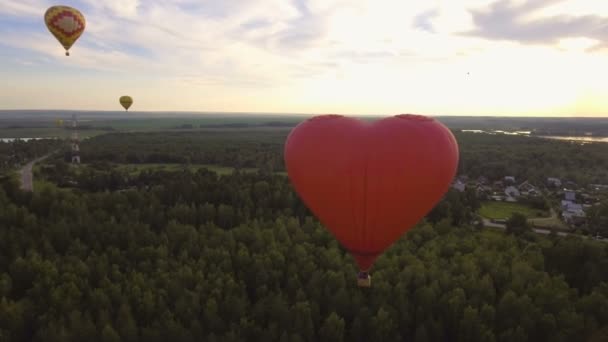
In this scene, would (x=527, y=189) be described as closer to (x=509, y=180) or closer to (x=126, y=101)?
(x=509, y=180)

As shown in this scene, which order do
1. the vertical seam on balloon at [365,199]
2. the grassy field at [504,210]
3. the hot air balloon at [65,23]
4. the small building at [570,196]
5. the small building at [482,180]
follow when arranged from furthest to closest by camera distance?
1. the small building at [482,180]
2. the small building at [570,196]
3. the grassy field at [504,210]
4. the hot air balloon at [65,23]
5. the vertical seam on balloon at [365,199]

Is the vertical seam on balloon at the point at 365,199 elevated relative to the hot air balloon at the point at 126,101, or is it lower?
lower

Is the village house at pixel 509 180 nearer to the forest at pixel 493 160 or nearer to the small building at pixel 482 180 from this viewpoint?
the forest at pixel 493 160

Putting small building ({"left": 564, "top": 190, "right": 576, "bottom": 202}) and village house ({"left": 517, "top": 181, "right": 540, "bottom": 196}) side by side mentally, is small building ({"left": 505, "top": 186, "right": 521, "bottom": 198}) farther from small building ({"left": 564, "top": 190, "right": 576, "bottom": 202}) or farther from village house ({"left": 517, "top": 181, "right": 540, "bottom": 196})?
small building ({"left": 564, "top": 190, "right": 576, "bottom": 202})

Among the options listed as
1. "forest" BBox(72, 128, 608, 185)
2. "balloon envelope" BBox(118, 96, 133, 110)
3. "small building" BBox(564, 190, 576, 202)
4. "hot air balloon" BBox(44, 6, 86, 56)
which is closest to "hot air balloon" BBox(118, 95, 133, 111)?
"balloon envelope" BBox(118, 96, 133, 110)

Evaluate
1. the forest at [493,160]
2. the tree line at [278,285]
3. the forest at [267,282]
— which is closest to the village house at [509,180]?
the forest at [493,160]

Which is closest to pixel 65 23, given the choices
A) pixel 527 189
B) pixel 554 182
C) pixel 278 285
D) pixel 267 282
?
pixel 267 282
